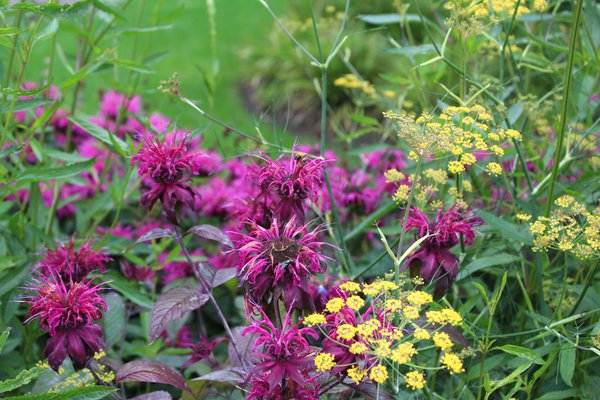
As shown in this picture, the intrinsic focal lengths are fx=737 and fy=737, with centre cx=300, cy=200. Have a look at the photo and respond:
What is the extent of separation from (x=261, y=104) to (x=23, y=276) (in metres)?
4.07

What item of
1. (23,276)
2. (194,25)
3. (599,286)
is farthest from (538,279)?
(194,25)

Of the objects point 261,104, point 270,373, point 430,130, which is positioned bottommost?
point 261,104

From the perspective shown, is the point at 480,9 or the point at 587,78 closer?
the point at 480,9

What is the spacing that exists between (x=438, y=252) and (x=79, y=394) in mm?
677

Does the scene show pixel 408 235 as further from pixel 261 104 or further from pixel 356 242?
pixel 261 104

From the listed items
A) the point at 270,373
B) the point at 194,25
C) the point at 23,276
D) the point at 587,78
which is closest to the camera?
the point at 270,373

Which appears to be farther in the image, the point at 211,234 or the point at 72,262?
the point at 72,262

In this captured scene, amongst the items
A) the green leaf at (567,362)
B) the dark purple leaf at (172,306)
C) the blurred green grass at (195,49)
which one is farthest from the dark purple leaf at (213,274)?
the blurred green grass at (195,49)

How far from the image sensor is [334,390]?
127cm

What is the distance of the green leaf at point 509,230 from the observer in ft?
4.91

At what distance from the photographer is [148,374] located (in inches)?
53.8

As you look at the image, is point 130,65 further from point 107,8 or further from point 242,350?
point 242,350

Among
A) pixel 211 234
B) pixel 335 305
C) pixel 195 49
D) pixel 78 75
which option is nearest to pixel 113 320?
pixel 211 234

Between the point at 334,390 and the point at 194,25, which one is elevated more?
the point at 334,390
